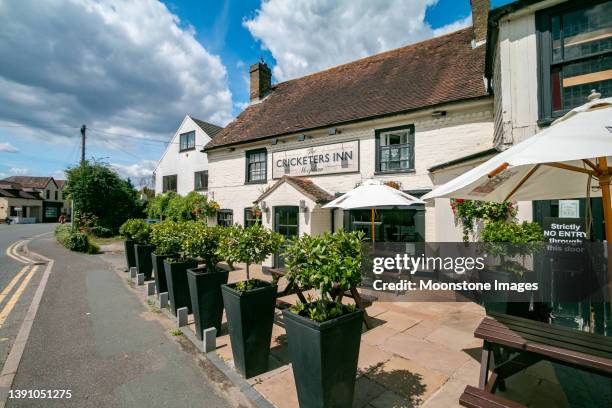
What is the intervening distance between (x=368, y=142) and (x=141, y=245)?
8.11 meters

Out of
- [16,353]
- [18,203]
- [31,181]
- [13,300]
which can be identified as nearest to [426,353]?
→ [16,353]

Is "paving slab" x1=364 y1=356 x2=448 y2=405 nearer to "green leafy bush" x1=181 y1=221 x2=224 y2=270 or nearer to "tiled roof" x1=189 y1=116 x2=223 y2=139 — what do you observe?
"green leafy bush" x1=181 y1=221 x2=224 y2=270

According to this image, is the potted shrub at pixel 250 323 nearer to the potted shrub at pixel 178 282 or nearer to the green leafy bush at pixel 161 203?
the potted shrub at pixel 178 282

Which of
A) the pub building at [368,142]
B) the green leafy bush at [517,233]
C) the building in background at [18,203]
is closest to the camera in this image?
the green leafy bush at [517,233]

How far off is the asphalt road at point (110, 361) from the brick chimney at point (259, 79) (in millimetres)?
12737

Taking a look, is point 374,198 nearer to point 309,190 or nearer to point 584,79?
point 309,190

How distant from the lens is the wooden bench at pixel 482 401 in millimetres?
2271

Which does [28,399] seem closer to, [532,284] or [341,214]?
[532,284]

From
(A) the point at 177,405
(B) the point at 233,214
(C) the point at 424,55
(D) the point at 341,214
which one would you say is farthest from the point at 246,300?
(C) the point at 424,55

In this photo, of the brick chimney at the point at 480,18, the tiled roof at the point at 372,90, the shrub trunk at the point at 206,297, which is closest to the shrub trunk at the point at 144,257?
the shrub trunk at the point at 206,297

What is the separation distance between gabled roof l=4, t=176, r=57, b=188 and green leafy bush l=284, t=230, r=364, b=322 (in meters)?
76.1

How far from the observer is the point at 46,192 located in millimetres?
57906

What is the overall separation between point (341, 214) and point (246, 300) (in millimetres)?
7159

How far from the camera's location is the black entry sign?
489 centimetres
